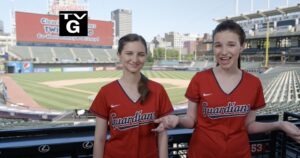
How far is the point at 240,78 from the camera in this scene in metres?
1.95

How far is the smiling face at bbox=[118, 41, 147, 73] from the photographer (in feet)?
6.38

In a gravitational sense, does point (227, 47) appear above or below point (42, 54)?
below

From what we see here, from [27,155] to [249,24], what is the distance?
60.5m

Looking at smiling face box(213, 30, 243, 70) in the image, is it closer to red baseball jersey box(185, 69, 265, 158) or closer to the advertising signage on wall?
red baseball jersey box(185, 69, 265, 158)

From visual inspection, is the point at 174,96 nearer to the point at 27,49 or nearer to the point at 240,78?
the point at 240,78

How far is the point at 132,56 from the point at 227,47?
67 cm

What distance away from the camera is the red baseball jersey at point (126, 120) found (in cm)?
188

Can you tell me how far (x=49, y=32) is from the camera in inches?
2486

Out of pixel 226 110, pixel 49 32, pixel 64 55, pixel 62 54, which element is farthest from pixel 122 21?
pixel 226 110

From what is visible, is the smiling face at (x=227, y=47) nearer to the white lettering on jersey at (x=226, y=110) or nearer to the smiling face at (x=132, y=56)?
the white lettering on jersey at (x=226, y=110)

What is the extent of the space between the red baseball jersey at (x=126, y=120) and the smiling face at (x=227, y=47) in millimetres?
559

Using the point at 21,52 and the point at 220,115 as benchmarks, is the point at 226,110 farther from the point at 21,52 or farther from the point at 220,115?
the point at 21,52

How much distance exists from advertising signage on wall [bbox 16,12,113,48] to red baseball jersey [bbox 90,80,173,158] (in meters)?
64.9

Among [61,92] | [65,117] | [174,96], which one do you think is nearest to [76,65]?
[61,92]
